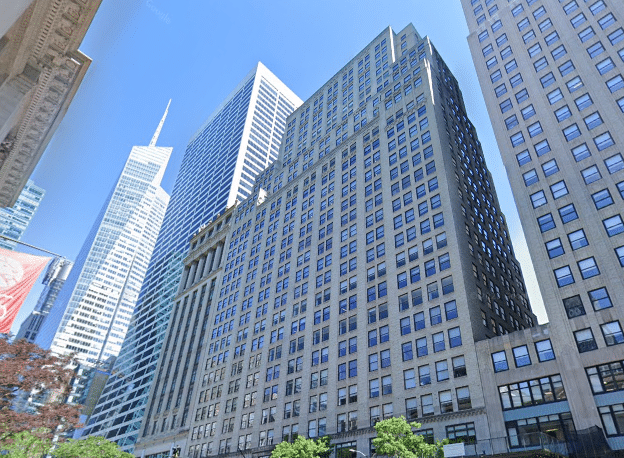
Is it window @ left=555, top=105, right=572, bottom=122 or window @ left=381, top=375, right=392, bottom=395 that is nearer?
window @ left=381, top=375, right=392, bottom=395

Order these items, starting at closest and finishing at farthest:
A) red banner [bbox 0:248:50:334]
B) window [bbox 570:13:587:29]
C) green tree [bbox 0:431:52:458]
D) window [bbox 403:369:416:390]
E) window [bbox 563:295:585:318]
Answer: red banner [bbox 0:248:50:334], green tree [bbox 0:431:52:458], window [bbox 563:295:585:318], window [bbox 403:369:416:390], window [bbox 570:13:587:29]

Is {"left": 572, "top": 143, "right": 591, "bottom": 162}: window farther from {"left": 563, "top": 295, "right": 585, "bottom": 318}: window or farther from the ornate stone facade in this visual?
the ornate stone facade

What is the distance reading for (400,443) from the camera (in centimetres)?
3628

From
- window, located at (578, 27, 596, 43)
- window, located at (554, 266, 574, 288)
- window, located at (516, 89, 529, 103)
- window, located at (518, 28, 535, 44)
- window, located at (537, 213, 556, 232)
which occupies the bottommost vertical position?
window, located at (554, 266, 574, 288)

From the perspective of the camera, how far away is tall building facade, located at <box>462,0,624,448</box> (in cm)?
3819

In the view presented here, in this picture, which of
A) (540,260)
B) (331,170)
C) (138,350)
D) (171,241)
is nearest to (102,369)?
(138,350)

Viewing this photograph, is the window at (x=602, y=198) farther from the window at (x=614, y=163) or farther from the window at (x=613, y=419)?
the window at (x=613, y=419)

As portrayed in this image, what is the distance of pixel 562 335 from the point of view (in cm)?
4047

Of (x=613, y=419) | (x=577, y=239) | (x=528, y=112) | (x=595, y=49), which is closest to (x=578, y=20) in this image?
(x=595, y=49)

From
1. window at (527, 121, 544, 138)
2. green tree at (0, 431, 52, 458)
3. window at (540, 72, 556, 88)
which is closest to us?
green tree at (0, 431, 52, 458)

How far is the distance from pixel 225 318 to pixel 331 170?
35.3 meters

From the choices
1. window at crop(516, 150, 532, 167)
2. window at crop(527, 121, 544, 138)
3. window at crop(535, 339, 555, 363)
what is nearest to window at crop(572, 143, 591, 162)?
window at crop(516, 150, 532, 167)

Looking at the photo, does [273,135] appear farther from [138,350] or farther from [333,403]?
[333,403]

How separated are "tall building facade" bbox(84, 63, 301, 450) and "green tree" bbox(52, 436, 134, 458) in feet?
198
